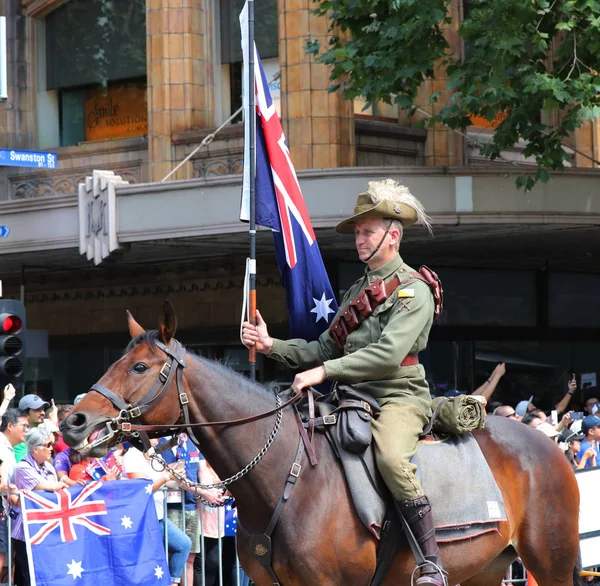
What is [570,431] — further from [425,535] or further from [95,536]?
[425,535]

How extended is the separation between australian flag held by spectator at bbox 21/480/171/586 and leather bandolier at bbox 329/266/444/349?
3.55 m

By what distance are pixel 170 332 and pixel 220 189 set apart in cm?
1085

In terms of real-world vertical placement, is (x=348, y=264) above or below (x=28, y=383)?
above

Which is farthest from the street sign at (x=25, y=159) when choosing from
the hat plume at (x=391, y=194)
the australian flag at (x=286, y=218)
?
the hat plume at (x=391, y=194)

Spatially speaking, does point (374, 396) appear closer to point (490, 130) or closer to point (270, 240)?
point (270, 240)

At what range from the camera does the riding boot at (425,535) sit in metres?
6.48

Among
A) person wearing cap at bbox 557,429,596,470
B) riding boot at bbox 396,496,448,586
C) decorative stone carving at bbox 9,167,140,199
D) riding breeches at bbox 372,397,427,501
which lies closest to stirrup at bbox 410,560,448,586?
riding boot at bbox 396,496,448,586

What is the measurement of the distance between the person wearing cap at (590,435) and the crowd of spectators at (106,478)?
3889 millimetres

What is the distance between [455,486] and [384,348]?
3.37 feet

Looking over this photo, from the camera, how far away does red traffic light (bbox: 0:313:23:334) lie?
11.9 meters

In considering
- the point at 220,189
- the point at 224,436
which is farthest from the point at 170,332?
the point at 220,189

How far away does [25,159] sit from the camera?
1537 centimetres

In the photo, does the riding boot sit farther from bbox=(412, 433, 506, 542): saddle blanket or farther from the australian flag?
the australian flag

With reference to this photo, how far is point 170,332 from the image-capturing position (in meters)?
6.23
